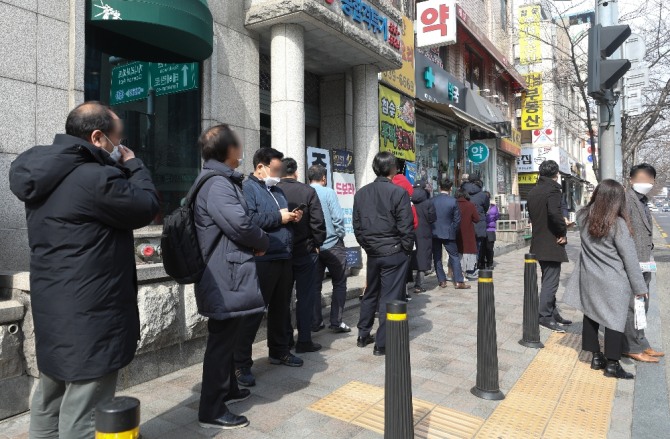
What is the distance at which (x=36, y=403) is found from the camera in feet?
7.15

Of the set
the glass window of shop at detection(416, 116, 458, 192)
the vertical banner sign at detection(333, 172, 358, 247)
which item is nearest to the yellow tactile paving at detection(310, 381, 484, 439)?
the vertical banner sign at detection(333, 172, 358, 247)

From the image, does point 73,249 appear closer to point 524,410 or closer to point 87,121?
point 87,121

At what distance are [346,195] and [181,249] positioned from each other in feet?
18.0

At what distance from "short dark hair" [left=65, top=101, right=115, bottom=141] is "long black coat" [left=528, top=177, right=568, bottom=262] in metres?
4.76

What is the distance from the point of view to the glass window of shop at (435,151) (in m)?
13.5

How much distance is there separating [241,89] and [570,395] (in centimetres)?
545

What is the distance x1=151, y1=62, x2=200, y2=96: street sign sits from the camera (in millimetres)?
5926

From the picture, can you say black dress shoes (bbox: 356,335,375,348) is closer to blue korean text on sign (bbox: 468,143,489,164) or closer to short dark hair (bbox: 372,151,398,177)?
short dark hair (bbox: 372,151,398,177)

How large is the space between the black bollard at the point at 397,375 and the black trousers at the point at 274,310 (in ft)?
4.39

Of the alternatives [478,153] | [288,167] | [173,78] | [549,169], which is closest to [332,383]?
[288,167]

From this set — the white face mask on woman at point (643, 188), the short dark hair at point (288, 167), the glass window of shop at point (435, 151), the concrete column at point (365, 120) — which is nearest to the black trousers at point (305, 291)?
the short dark hair at point (288, 167)

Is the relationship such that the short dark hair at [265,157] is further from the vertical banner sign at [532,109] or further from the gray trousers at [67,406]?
the vertical banner sign at [532,109]

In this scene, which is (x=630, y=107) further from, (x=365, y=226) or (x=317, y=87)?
(x=365, y=226)

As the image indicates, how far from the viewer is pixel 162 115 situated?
5934mm
